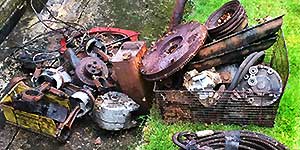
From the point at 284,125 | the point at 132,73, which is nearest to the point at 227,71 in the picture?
the point at 284,125

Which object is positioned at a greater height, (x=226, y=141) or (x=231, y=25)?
(x=231, y=25)

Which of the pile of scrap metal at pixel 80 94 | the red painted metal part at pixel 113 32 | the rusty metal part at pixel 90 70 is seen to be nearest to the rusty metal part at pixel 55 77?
the pile of scrap metal at pixel 80 94

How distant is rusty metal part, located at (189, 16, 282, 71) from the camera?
4.71 metres

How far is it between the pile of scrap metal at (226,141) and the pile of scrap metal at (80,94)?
70 cm

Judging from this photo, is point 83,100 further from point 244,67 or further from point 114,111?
point 244,67

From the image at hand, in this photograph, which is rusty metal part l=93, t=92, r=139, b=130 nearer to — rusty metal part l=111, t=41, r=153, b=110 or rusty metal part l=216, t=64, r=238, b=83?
rusty metal part l=111, t=41, r=153, b=110

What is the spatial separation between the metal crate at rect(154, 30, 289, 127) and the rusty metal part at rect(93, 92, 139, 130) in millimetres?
283

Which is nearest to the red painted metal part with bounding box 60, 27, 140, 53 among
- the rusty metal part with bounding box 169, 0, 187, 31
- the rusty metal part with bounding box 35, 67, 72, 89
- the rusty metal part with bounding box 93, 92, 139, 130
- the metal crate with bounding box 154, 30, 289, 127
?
the rusty metal part with bounding box 169, 0, 187, 31

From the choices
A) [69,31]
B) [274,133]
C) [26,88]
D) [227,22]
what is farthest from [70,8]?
[274,133]

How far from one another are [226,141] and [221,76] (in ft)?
2.61

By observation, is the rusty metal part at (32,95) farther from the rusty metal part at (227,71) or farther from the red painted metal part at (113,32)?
the rusty metal part at (227,71)

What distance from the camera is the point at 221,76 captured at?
16.0 ft

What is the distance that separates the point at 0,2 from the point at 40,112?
199 cm

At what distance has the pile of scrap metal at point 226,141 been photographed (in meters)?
4.24
